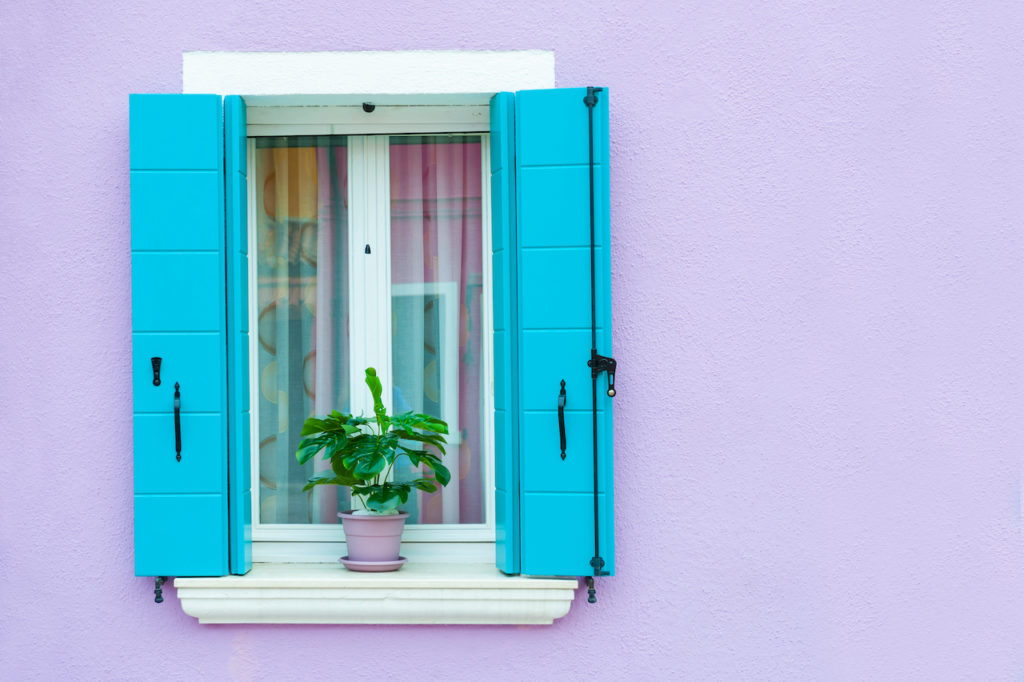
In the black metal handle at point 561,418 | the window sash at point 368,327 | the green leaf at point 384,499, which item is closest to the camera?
the black metal handle at point 561,418

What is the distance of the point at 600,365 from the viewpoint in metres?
3.28

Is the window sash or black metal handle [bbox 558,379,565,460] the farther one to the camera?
the window sash

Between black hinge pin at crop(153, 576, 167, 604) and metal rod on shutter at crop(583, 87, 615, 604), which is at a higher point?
metal rod on shutter at crop(583, 87, 615, 604)

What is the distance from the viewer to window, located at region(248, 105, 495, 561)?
3645mm

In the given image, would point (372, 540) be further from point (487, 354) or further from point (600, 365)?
point (600, 365)

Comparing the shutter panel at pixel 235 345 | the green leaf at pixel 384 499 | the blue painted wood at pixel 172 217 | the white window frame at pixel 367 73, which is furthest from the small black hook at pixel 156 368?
the white window frame at pixel 367 73

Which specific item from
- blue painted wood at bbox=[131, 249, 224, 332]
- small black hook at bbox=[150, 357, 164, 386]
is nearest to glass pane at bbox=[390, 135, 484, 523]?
blue painted wood at bbox=[131, 249, 224, 332]

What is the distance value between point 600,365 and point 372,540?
3.07 feet

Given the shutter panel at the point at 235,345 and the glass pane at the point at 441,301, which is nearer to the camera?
the shutter panel at the point at 235,345

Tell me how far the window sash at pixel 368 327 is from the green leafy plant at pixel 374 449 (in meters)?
0.22

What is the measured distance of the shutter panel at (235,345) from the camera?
3342mm

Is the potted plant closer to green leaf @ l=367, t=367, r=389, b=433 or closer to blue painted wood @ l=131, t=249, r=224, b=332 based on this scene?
green leaf @ l=367, t=367, r=389, b=433

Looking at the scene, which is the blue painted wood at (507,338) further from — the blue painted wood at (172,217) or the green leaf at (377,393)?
the blue painted wood at (172,217)

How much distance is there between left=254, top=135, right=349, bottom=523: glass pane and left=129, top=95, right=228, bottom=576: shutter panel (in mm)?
338
